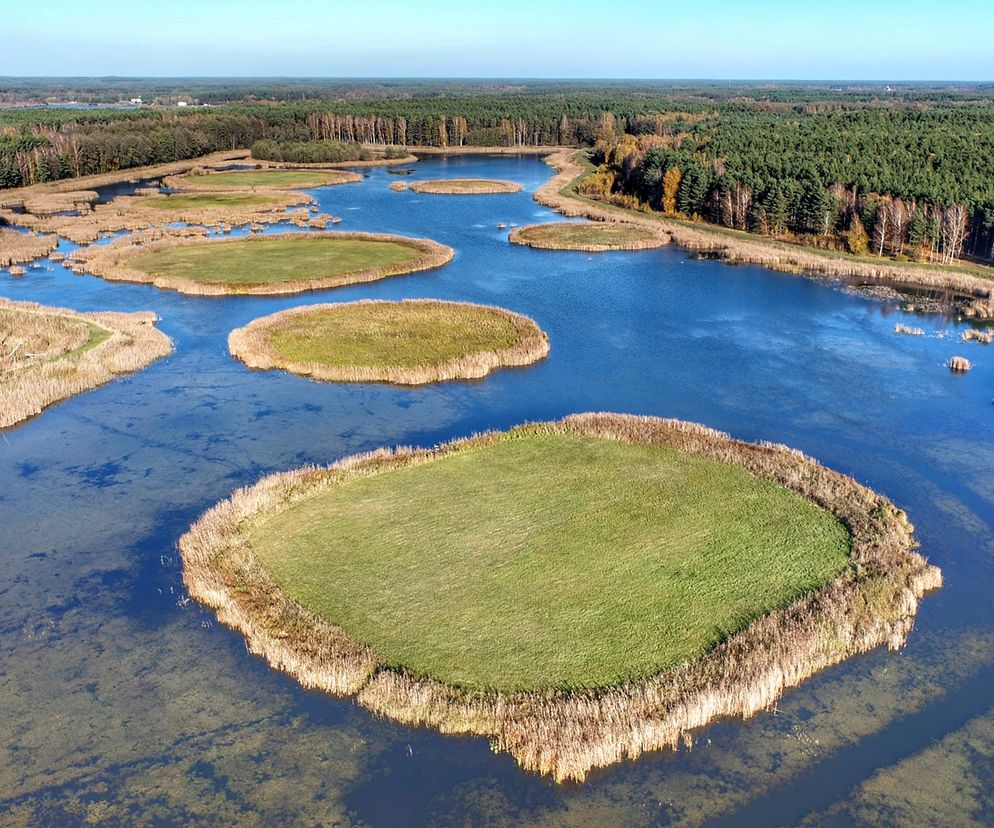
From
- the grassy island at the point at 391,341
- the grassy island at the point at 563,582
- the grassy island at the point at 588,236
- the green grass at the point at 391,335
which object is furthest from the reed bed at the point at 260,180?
the grassy island at the point at 563,582

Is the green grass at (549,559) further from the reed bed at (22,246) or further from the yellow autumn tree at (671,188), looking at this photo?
the yellow autumn tree at (671,188)

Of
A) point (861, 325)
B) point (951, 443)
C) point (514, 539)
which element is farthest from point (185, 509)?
point (861, 325)

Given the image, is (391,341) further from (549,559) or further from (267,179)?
(267,179)

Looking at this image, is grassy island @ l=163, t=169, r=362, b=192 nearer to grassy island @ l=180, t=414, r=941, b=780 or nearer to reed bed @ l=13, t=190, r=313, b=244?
reed bed @ l=13, t=190, r=313, b=244

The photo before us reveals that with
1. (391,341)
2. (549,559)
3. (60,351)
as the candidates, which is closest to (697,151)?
(391,341)

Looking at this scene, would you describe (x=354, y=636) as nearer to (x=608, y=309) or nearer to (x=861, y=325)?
(x=608, y=309)

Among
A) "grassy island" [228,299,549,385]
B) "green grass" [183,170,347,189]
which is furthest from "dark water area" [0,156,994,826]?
"green grass" [183,170,347,189]
